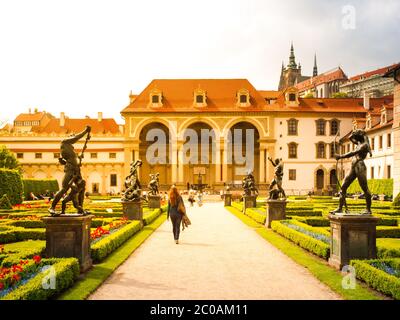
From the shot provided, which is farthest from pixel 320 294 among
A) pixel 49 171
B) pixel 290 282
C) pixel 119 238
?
pixel 49 171

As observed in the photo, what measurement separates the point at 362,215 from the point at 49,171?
55.1 meters

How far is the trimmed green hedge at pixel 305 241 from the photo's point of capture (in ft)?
39.2

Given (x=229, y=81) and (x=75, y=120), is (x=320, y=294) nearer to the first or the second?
(x=229, y=81)

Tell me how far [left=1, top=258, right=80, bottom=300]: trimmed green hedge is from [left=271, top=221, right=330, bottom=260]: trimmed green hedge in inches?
240

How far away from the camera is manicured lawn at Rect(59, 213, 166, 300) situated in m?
8.37

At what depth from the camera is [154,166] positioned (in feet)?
198

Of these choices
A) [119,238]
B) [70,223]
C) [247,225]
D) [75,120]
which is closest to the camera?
[70,223]

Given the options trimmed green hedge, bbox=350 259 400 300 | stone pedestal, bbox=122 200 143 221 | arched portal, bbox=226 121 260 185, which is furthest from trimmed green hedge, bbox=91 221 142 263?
arched portal, bbox=226 121 260 185

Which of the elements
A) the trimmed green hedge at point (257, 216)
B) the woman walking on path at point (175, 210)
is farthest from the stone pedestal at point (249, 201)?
the woman walking on path at point (175, 210)

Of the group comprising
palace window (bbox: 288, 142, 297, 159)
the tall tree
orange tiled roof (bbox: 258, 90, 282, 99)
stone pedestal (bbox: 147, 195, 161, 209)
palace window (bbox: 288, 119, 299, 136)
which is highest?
orange tiled roof (bbox: 258, 90, 282, 99)

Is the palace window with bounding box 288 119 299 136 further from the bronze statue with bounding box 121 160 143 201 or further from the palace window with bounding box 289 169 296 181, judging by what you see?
the bronze statue with bounding box 121 160 143 201

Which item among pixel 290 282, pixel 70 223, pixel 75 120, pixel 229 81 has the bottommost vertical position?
pixel 290 282

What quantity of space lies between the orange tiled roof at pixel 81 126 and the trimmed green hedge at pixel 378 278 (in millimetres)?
58625

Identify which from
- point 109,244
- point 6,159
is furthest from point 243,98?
point 109,244
